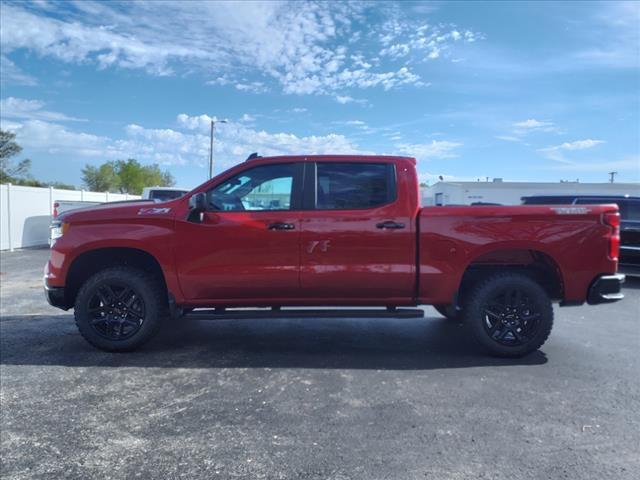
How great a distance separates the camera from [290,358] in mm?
4668

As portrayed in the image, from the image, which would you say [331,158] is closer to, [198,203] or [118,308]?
[198,203]

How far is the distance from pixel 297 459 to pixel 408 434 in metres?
0.84

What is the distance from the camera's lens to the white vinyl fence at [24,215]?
14.2m

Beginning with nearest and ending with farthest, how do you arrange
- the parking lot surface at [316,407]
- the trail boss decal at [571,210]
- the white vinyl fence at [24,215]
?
the parking lot surface at [316,407] < the trail boss decal at [571,210] < the white vinyl fence at [24,215]

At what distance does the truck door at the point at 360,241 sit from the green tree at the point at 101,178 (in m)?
52.8

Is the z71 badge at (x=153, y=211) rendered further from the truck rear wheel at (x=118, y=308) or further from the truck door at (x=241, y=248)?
the truck rear wheel at (x=118, y=308)

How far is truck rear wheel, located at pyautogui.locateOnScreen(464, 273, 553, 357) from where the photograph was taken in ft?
15.2

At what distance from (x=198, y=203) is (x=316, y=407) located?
92.0 inches

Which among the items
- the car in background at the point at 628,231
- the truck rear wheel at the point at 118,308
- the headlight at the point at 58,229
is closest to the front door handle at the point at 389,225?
the truck rear wheel at the point at 118,308

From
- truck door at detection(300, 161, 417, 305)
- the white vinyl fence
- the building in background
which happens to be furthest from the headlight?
the building in background

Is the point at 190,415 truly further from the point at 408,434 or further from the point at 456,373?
the point at 456,373

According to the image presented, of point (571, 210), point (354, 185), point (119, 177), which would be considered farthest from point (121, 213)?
point (119, 177)

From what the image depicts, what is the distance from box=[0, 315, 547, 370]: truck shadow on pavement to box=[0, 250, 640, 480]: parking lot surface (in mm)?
31

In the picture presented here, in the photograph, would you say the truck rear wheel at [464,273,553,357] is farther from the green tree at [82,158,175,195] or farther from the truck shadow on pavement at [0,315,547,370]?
the green tree at [82,158,175,195]
